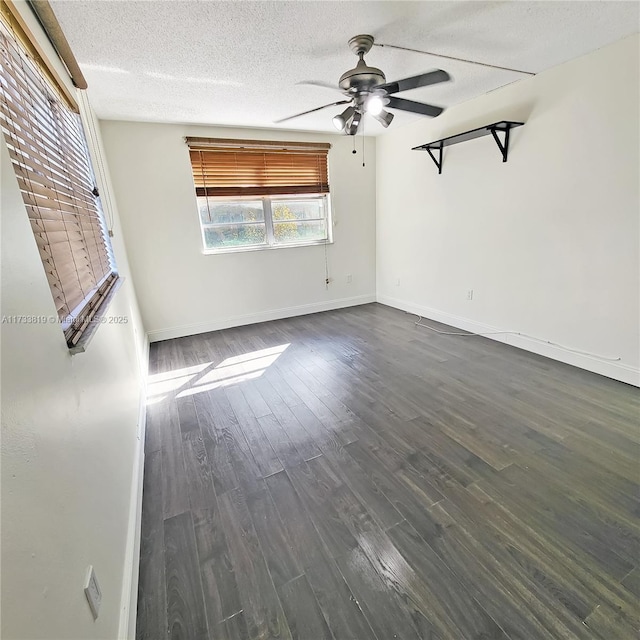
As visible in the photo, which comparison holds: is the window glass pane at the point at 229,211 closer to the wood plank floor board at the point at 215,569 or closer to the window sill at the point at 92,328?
the window sill at the point at 92,328

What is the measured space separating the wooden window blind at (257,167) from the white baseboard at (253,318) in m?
1.53

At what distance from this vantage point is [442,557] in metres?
1.30

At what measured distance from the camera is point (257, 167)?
4012mm

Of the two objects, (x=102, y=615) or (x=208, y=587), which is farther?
(x=208, y=587)

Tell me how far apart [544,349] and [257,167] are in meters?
3.69

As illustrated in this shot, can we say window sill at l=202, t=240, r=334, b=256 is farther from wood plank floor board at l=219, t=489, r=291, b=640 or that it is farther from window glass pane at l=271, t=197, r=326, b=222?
wood plank floor board at l=219, t=489, r=291, b=640

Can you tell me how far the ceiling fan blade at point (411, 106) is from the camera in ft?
7.47

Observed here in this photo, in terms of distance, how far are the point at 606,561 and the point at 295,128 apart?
4455 mm

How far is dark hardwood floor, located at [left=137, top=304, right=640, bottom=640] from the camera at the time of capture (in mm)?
1136

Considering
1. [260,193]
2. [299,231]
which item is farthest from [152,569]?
[299,231]

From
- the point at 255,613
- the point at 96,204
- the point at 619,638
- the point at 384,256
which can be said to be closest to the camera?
the point at 619,638

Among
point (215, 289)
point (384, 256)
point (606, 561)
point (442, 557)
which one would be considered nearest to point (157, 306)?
point (215, 289)

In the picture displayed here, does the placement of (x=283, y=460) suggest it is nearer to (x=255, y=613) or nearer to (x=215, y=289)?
(x=255, y=613)

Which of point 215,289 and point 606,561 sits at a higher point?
point 215,289
